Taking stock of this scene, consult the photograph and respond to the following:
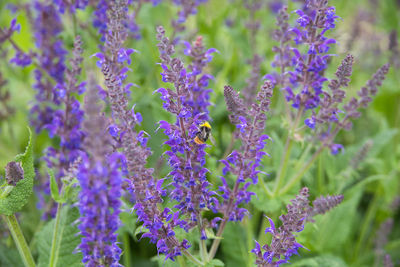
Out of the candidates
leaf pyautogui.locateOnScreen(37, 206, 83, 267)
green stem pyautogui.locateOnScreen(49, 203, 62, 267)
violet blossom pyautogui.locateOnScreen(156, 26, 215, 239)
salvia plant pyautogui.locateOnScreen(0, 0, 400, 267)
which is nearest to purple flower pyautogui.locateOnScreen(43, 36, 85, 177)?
salvia plant pyautogui.locateOnScreen(0, 0, 400, 267)

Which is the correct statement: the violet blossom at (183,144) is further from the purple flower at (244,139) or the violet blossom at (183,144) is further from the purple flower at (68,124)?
the purple flower at (68,124)

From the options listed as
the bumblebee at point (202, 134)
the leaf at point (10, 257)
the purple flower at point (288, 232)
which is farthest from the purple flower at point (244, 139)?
the leaf at point (10, 257)

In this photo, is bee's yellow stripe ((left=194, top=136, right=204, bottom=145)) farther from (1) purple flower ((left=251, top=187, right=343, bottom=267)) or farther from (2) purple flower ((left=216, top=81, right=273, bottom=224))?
(1) purple flower ((left=251, top=187, right=343, bottom=267))

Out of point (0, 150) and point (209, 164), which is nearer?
point (209, 164)

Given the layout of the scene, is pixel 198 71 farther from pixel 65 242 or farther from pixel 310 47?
pixel 65 242

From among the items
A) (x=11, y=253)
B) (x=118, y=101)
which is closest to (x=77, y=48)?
(x=118, y=101)

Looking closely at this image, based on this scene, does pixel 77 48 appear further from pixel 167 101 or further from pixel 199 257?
pixel 199 257

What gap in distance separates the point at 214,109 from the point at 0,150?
2264 millimetres

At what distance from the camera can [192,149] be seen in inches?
85.6

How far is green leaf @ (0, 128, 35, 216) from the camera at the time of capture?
2263 millimetres

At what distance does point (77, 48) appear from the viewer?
2484 mm

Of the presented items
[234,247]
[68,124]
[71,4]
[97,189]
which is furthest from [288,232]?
[71,4]

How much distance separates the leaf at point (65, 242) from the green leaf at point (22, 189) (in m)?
0.50

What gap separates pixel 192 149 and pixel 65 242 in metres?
1.21
